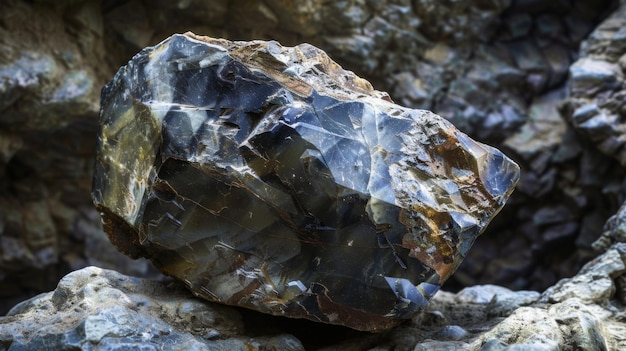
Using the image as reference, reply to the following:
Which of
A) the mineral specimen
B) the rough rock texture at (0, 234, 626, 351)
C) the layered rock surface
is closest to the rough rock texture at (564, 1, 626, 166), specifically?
the layered rock surface

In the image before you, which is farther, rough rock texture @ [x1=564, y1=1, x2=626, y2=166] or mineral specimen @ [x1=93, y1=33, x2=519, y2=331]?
rough rock texture @ [x1=564, y1=1, x2=626, y2=166]

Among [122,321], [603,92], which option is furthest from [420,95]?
[122,321]

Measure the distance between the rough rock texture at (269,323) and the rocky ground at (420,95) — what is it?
0.63 feet

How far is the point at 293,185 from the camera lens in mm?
1600

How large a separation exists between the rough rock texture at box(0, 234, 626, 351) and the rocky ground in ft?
0.63

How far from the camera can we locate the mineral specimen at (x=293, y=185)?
1.60 m

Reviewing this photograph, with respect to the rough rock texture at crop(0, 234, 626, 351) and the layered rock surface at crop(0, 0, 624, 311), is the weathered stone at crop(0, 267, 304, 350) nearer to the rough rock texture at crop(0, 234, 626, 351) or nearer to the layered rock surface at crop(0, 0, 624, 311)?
the rough rock texture at crop(0, 234, 626, 351)

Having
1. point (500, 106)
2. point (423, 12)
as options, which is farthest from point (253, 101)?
point (500, 106)

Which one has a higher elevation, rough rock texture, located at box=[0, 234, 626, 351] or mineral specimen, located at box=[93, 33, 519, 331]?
mineral specimen, located at box=[93, 33, 519, 331]

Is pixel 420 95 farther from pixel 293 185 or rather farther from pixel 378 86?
pixel 293 185

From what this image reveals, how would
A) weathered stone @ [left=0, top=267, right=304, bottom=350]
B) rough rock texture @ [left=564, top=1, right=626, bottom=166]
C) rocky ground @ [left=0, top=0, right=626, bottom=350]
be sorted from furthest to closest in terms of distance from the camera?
rough rock texture @ [left=564, top=1, right=626, bottom=166], rocky ground @ [left=0, top=0, right=626, bottom=350], weathered stone @ [left=0, top=267, right=304, bottom=350]

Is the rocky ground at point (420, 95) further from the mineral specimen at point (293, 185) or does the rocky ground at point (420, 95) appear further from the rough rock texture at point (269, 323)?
the mineral specimen at point (293, 185)

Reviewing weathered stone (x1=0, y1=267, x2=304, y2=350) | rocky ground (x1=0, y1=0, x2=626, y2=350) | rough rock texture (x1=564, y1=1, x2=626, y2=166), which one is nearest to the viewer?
weathered stone (x1=0, y1=267, x2=304, y2=350)

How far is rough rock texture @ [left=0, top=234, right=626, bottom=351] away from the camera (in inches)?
61.2
